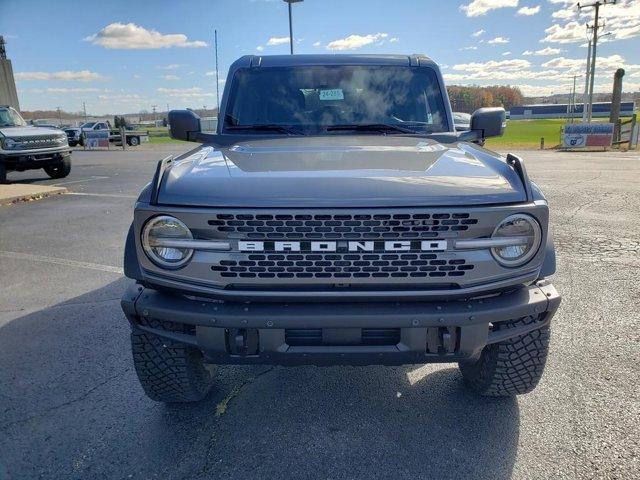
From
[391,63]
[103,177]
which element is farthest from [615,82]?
[391,63]

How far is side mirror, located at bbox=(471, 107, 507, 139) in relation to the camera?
365 cm

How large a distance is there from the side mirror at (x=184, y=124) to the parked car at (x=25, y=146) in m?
10.8

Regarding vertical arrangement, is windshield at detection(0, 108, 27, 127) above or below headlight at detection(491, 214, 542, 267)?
above

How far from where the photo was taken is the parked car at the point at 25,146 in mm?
12477

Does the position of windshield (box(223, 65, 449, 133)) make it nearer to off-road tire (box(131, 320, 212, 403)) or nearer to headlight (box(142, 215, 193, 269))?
headlight (box(142, 215, 193, 269))

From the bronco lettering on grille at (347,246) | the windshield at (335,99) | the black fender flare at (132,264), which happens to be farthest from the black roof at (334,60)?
the bronco lettering on grille at (347,246)

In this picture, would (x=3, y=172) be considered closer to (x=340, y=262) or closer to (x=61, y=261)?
(x=61, y=261)

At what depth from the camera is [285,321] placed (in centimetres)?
215

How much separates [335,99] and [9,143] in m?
11.8

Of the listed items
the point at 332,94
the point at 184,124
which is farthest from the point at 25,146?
the point at 332,94

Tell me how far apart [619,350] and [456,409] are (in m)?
1.44

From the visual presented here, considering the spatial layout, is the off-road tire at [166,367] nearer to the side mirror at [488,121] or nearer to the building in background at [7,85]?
the side mirror at [488,121]

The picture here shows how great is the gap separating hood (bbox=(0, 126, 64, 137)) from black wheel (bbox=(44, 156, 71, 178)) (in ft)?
3.01

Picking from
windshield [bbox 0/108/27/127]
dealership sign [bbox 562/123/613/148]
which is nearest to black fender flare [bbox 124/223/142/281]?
windshield [bbox 0/108/27/127]
